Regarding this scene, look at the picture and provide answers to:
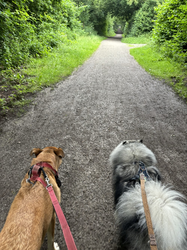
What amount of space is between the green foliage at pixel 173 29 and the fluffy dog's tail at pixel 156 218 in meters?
8.47

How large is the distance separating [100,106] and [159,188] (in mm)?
3710

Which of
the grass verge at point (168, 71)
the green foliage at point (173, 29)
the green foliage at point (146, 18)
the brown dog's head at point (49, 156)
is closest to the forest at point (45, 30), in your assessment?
the green foliage at point (173, 29)

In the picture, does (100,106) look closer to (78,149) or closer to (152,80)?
(78,149)

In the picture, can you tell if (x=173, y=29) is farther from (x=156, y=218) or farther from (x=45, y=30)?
(x=156, y=218)

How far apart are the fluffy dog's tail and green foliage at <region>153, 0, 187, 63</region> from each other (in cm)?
847

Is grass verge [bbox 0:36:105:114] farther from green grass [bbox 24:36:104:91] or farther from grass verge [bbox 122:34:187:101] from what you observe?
grass verge [bbox 122:34:187:101]

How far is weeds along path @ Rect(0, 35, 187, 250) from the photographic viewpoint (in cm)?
220

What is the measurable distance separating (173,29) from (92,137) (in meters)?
10.6

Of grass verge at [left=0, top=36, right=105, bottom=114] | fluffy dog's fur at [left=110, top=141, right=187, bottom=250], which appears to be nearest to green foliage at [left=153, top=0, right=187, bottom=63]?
grass verge at [left=0, top=36, right=105, bottom=114]

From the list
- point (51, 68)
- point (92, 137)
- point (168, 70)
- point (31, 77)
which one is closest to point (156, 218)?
point (92, 137)

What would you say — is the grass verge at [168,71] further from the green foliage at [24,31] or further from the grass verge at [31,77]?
the green foliage at [24,31]

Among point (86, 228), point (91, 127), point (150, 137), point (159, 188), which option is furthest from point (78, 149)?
point (159, 188)

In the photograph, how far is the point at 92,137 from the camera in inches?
144

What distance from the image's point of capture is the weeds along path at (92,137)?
7.21ft
